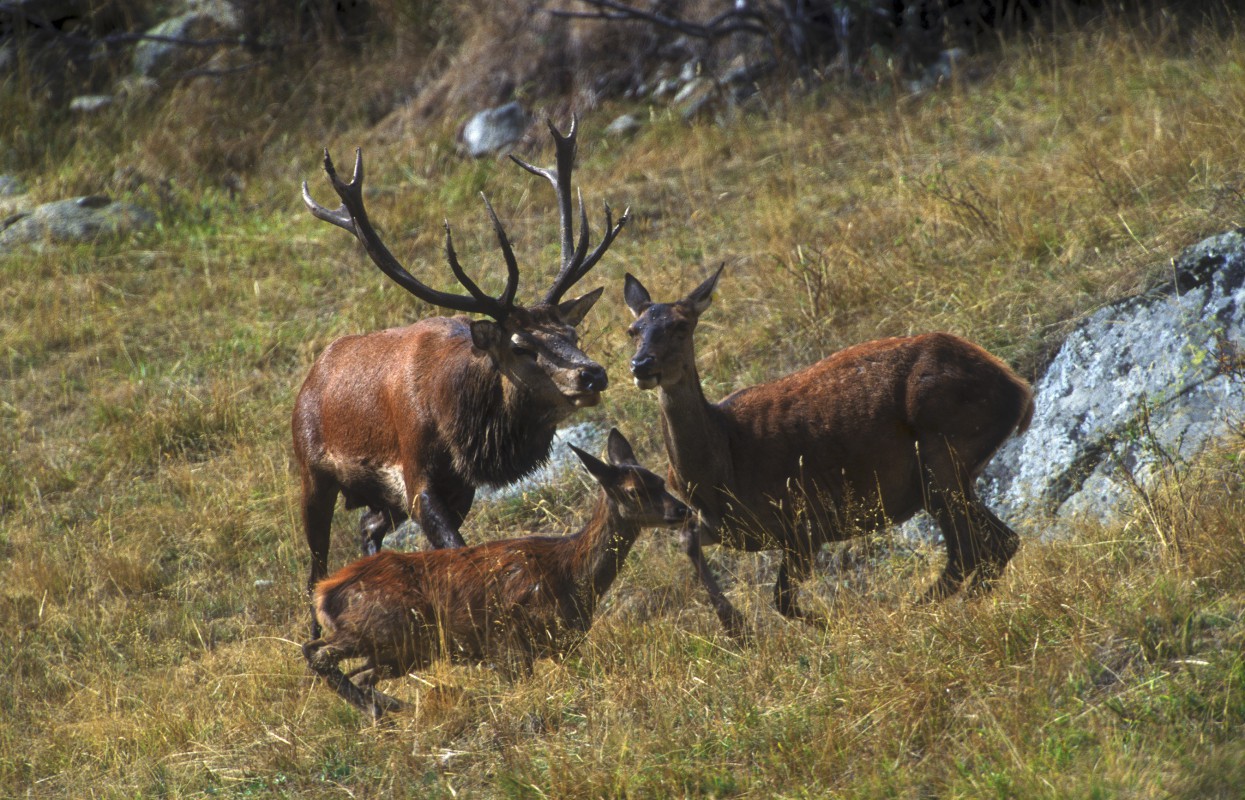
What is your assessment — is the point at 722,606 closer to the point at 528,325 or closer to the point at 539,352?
the point at 539,352

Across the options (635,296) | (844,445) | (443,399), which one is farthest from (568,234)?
(844,445)

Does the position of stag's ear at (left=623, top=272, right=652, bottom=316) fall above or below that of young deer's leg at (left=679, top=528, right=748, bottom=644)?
above

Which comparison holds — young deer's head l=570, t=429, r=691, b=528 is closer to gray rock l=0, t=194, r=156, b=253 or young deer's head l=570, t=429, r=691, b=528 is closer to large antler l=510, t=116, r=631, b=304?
large antler l=510, t=116, r=631, b=304

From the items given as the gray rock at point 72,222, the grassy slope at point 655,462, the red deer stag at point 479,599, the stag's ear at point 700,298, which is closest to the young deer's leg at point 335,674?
the red deer stag at point 479,599

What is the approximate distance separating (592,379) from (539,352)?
0.40 m

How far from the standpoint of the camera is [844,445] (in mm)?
6824

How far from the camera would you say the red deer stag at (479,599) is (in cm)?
607

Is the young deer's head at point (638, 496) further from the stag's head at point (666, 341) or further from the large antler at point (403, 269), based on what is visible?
the large antler at point (403, 269)

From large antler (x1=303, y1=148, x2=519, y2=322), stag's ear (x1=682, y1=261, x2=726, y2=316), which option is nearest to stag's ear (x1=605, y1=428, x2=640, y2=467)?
stag's ear (x1=682, y1=261, x2=726, y2=316)

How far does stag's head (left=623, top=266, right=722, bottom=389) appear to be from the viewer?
21.7 ft

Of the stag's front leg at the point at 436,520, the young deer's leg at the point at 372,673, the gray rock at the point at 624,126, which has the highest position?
the stag's front leg at the point at 436,520

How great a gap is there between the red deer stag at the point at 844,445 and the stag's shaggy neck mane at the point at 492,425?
70 cm

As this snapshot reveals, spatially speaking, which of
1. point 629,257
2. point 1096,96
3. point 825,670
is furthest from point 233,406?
point 1096,96

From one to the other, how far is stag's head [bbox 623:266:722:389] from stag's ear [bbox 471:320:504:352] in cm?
69
